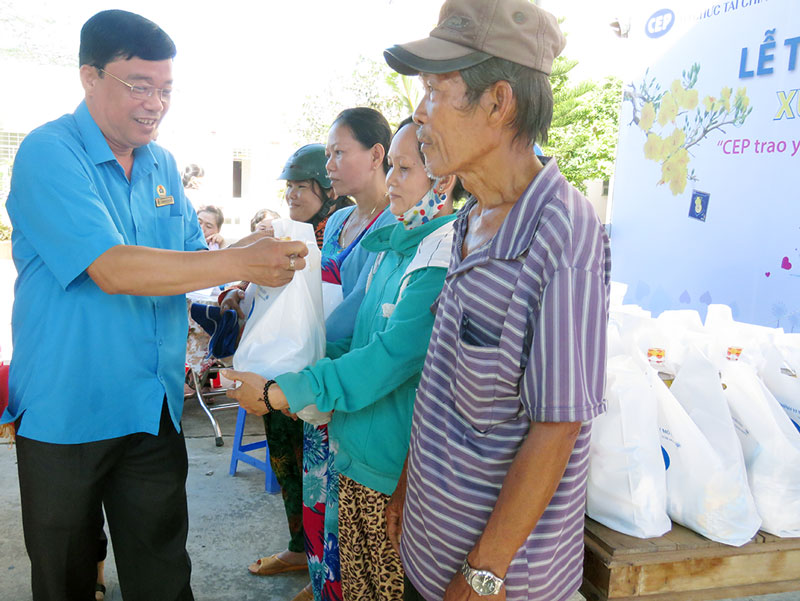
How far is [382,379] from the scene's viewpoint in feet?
5.47

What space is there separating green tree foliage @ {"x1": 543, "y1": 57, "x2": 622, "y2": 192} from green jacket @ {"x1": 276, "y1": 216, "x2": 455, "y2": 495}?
→ 48.4 ft

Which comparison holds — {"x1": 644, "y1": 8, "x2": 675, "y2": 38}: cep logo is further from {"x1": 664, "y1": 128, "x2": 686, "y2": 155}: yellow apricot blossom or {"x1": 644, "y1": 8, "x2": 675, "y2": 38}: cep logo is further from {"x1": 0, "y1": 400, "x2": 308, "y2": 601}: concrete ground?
{"x1": 0, "y1": 400, "x2": 308, "y2": 601}: concrete ground

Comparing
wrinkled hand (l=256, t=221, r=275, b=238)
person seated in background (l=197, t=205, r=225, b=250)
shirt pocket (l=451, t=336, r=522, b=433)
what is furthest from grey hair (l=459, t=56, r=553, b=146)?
person seated in background (l=197, t=205, r=225, b=250)

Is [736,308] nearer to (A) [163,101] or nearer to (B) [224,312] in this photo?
(B) [224,312]

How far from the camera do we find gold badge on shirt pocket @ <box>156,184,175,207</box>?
1.99 m

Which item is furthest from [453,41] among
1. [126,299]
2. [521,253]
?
[126,299]

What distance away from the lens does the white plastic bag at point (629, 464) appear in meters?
1.43

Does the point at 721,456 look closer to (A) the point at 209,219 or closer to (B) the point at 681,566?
(B) the point at 681,566

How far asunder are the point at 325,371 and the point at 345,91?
1692cm

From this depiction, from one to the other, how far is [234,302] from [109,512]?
81cm

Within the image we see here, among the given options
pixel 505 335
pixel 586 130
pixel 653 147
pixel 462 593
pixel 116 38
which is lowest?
pixel 462 593

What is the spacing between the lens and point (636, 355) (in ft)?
5.20

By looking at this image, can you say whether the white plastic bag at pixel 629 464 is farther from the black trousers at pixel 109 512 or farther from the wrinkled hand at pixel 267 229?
the black trousers at pixel 109 512

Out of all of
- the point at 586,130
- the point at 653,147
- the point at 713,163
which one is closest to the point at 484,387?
the point at 713,163
